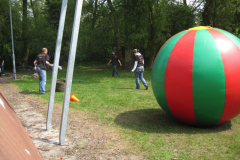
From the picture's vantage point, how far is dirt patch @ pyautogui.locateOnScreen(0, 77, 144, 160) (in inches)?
194

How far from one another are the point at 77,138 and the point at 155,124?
6.94ft

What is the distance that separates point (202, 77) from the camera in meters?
5.65

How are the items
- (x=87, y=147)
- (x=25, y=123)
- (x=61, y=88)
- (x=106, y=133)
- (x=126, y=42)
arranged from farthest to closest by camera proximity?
(x=126, y=42), (x=61, y=88), (x=25, y=123), (x=106, y=133), (x=87, y=147)

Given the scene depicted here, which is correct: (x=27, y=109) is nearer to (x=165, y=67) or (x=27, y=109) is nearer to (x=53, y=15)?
(x=165, y=67)

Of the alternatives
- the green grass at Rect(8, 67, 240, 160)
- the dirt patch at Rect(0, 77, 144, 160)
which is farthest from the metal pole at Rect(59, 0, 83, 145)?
the green grass at Rect(8, 67, 240, 160)

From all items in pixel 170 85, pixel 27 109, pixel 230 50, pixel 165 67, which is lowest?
pixel 27 109

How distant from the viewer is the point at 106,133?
6.17m

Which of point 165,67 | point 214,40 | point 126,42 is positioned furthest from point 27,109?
point 126,42

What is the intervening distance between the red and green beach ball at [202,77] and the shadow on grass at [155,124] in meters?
0.23

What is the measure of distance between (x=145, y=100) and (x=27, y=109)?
426 centimetres

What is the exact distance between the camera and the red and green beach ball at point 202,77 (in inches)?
222

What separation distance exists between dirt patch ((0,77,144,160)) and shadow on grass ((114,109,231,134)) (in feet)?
2.37

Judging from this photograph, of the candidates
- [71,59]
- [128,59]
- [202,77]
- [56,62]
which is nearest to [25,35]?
[128,59]

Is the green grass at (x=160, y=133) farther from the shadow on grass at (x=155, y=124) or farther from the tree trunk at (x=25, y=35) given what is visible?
the tree trunk at (x=25, y=35)
